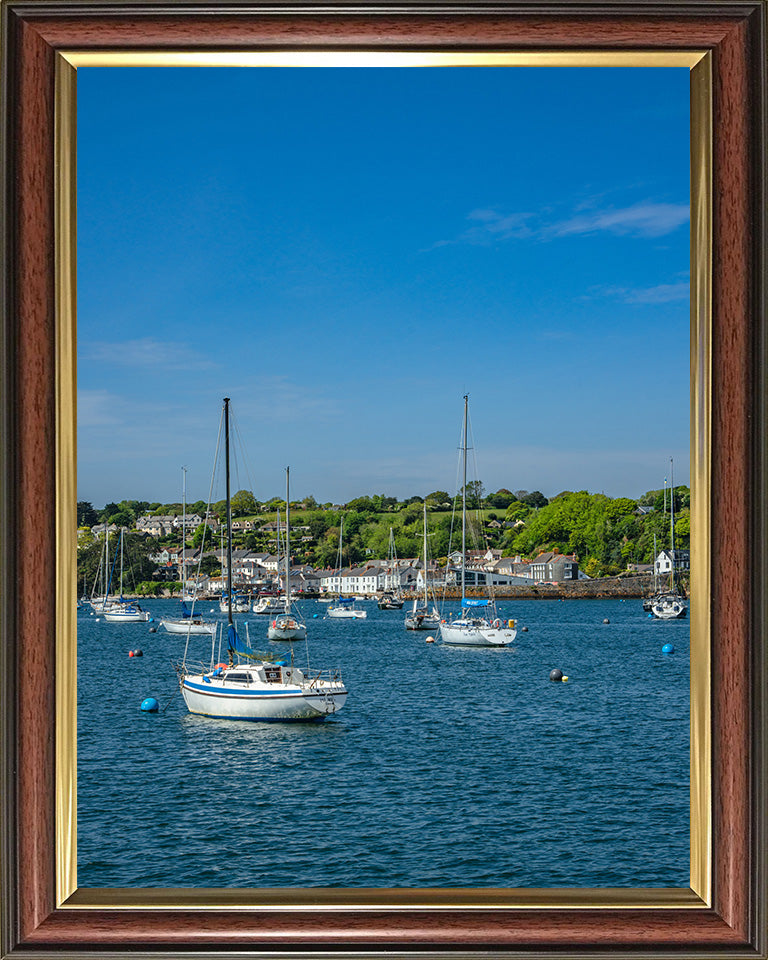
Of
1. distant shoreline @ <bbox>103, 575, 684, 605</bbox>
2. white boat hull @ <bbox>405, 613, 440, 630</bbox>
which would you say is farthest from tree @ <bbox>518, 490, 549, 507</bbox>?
white boat hull @ <bbox>405, 613, 440, 630</bbox>

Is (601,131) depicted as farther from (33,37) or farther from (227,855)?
(227,855)

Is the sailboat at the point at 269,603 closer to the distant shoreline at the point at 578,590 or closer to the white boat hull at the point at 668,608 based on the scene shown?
the distant shoreline at the point at 578,590

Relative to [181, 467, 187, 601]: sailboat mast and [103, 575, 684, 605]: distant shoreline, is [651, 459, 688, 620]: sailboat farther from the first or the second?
[181, 467, 187, 601]: sailboat mast

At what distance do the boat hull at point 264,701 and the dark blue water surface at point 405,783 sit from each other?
27 centimetres

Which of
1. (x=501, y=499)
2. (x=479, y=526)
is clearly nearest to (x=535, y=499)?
(x=501, y=499)

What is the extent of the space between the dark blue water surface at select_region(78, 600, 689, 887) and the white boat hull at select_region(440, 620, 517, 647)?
183cm

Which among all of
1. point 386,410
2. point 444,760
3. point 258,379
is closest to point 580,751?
point 444,760

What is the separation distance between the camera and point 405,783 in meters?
9.98

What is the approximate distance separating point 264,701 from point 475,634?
13809mm

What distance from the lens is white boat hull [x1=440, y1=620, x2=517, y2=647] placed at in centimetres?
2412

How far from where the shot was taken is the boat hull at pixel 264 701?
11.4 metres

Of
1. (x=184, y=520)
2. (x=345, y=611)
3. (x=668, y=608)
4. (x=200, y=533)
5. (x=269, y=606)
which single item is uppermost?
(x=184, y=520)

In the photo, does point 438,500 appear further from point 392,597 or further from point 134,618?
point 392,597

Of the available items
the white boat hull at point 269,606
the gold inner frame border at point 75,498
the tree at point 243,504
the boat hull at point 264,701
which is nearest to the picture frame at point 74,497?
the gold inner frame border at point 75,498
